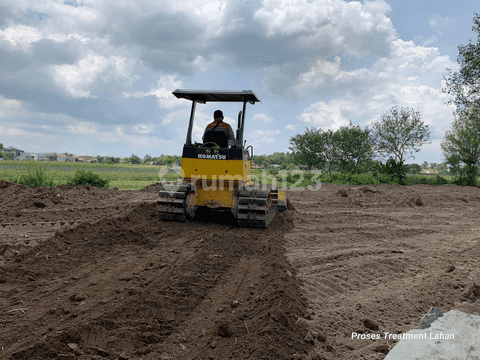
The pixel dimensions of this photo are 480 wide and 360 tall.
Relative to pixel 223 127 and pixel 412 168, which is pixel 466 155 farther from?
pixel 223 127

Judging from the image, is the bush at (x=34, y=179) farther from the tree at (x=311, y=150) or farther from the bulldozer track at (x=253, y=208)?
the tree at (x=311, y=150)

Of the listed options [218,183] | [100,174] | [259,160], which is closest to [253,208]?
[218,183]

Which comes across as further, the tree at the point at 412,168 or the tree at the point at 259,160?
the tree at the point at 412,168

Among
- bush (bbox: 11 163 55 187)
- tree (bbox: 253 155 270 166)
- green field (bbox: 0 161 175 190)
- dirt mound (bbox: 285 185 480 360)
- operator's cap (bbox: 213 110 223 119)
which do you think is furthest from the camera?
green field (bbox: 0 161 175 190)

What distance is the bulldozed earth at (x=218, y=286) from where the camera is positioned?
135 inches

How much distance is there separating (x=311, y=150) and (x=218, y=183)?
26.5 m

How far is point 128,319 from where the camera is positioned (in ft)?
12.5

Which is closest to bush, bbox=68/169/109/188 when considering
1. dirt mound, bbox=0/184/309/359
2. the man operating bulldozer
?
dirt mound, bbox=0/184/309/359

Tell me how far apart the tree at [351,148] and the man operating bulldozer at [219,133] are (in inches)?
979

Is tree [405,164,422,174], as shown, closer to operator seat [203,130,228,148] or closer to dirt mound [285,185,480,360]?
dirt mound [285,185,480,360]

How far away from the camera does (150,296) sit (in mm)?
4426

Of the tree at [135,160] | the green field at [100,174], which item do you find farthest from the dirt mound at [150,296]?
the tree at [135,160]

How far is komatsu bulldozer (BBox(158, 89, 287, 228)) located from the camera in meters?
8.35

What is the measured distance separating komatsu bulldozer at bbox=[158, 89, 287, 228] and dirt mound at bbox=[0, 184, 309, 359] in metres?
0.68
